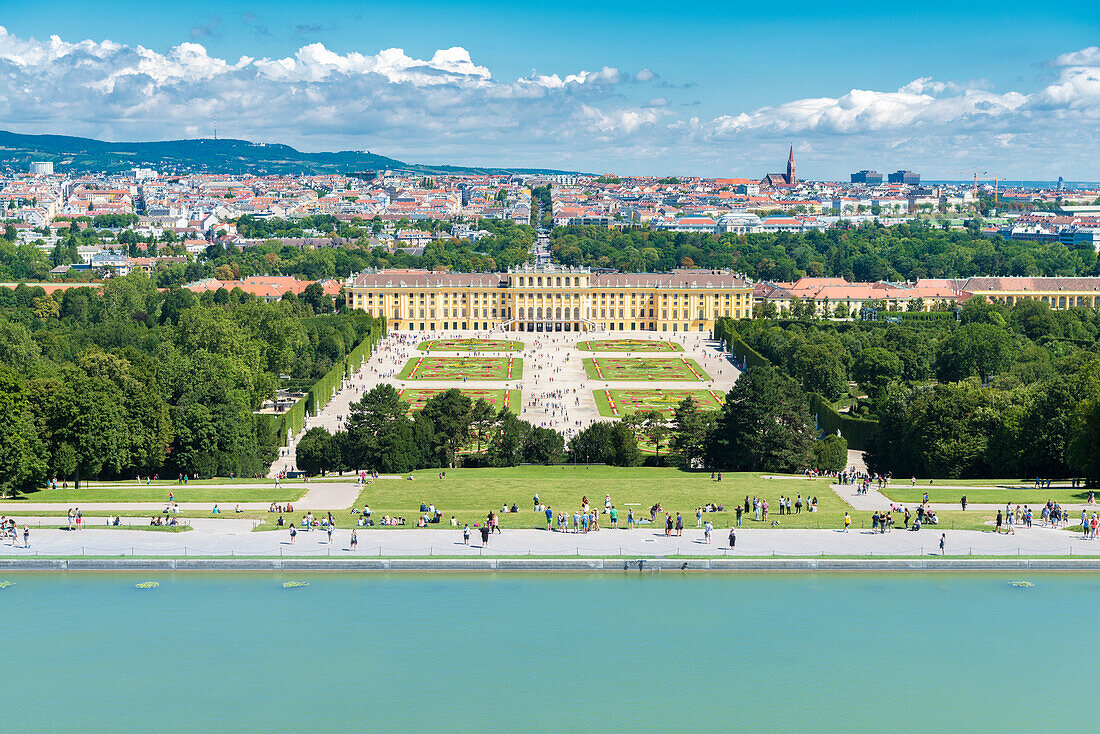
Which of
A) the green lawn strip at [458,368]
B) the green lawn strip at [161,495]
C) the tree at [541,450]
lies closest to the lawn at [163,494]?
the green lawn strip at [161,495]

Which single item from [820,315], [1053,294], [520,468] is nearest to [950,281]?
[1053,294]

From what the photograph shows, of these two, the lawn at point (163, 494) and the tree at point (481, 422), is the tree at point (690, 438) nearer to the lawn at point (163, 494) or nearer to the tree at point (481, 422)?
the tree at point (481, 422)

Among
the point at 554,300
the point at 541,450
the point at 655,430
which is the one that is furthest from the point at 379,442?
the point at 554,300

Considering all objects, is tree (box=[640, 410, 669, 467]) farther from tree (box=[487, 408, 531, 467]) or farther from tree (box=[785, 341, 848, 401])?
tree (box=[785, 341, 848, 401])

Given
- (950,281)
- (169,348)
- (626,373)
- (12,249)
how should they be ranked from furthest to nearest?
(12,249)
(950,281)
(626,373)
(169,348)

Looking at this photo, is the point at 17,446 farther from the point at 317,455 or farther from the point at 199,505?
the point at 317,455

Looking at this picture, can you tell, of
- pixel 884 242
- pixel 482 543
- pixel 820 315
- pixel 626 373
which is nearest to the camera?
pixel 482 543

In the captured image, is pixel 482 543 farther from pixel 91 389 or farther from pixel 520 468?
pixel 91 389

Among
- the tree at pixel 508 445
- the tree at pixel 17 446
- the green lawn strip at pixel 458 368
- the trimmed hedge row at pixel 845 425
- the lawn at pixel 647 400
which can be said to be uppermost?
the tree at pixel 17 446
